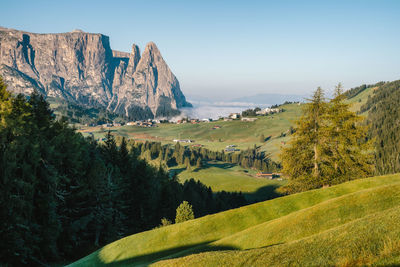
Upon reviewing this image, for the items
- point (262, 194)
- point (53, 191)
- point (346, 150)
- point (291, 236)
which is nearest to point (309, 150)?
point (346, 150)

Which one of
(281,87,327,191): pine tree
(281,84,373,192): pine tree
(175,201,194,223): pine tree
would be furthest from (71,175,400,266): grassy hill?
(175,201,194,223): pine tree

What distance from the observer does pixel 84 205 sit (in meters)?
44.1

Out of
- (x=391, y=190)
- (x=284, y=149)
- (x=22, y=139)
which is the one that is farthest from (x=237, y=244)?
(x=22, y=139)

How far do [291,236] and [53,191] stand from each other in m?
29.1

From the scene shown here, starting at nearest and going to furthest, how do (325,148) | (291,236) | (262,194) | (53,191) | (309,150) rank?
(291,236), (53,191), (325,148), (309,150), (262,194)

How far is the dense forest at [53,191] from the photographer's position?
28953mm

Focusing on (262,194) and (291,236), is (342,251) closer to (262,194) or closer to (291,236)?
(291,236)

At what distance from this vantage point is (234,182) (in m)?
163

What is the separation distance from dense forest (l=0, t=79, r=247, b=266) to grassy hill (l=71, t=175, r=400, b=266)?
7069 millimetres

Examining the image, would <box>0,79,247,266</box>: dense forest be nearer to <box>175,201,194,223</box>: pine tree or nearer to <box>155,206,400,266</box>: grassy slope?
<box>175,201,194,223</box>: pine tree

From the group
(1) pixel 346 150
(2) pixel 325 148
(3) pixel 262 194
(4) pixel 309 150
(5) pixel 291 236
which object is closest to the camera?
(5) pixel 291 236

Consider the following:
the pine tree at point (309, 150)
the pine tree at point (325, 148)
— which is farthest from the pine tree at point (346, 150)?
the pine tree at point (309, 150)

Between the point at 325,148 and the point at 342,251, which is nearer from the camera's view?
the point at 342,251

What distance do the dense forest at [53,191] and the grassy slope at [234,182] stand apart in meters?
91.9
